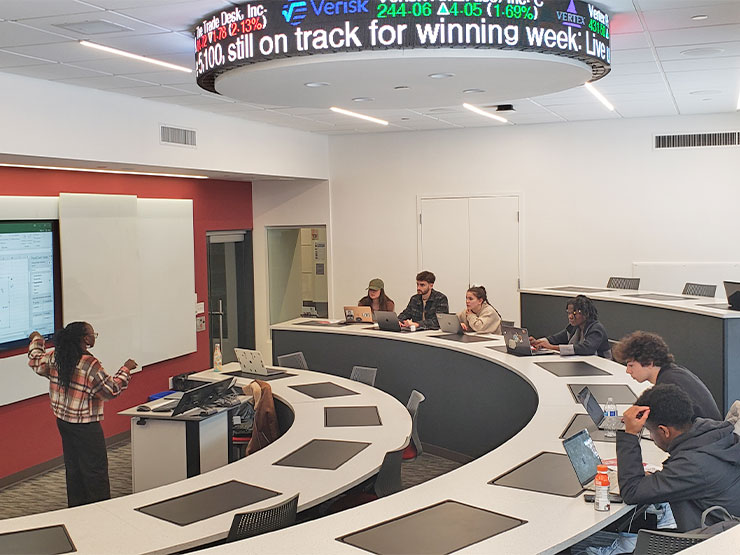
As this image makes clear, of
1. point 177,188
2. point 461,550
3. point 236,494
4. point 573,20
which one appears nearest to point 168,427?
point 236,494

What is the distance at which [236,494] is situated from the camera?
4.13 meters

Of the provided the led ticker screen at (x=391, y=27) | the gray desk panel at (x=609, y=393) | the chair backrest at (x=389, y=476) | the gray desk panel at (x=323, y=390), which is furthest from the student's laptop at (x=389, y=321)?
the led ticker screen at (x=391, y=27)

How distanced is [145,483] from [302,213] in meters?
6.34

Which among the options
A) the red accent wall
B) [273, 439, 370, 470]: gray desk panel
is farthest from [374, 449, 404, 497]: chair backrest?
the red accent wall

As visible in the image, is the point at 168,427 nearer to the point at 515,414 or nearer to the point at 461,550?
the point at 515,414

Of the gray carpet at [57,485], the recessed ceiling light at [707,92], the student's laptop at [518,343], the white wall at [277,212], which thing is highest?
the recessed ceiling light at [707,92]

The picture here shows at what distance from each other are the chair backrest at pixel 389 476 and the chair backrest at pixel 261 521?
0.92m

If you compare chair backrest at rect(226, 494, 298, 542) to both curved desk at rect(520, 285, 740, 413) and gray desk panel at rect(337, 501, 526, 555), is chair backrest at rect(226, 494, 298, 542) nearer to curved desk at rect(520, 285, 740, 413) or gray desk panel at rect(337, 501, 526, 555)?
gray desk panel at rect(337, 501, 526, 555)

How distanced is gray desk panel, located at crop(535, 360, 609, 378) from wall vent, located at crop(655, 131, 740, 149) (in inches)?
173

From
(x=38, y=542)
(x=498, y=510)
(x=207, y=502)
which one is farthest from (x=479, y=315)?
(x=38, y=542)

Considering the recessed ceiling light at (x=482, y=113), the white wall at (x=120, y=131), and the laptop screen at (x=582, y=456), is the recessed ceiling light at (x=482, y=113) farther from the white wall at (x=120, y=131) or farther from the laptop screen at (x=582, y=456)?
the laptop screen at (x=582, y=456)

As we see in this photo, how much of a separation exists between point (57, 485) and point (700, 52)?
6.49 metres

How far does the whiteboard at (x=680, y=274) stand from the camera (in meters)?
10.2

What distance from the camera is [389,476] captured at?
463 centimetres
